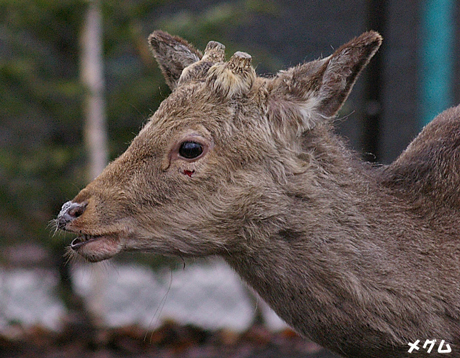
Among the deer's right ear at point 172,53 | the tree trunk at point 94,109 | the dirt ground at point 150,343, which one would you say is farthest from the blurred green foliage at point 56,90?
the deer's right ear at point 172,53

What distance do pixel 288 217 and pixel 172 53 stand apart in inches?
42.5

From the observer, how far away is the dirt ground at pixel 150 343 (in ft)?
17.9

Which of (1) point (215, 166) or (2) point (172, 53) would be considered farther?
(2) point (172, 53)

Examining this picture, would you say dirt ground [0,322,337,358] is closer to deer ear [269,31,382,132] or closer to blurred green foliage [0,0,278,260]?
blurred green foliage [0,0,278,260]

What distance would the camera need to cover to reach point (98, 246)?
2.81 meters

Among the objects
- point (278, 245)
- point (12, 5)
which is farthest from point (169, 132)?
point (12, 5)

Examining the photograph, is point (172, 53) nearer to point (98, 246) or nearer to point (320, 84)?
point (320, 84)

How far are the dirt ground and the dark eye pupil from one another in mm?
2746

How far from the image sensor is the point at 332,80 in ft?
9.77

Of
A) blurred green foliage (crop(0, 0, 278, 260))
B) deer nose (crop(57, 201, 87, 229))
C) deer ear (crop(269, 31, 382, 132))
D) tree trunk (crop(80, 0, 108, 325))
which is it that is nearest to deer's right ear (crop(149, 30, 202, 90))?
deer ear (crop(269, 31, 382, 132))

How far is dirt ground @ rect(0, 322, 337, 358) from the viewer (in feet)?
17.9

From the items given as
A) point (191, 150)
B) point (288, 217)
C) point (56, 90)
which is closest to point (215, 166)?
point (191, 150)

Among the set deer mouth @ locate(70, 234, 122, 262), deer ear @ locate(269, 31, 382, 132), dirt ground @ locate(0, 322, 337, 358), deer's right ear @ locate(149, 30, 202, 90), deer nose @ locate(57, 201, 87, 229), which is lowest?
dirt ground @ locate(0, 322, 337, 358)

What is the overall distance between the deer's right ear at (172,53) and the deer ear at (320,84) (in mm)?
580
